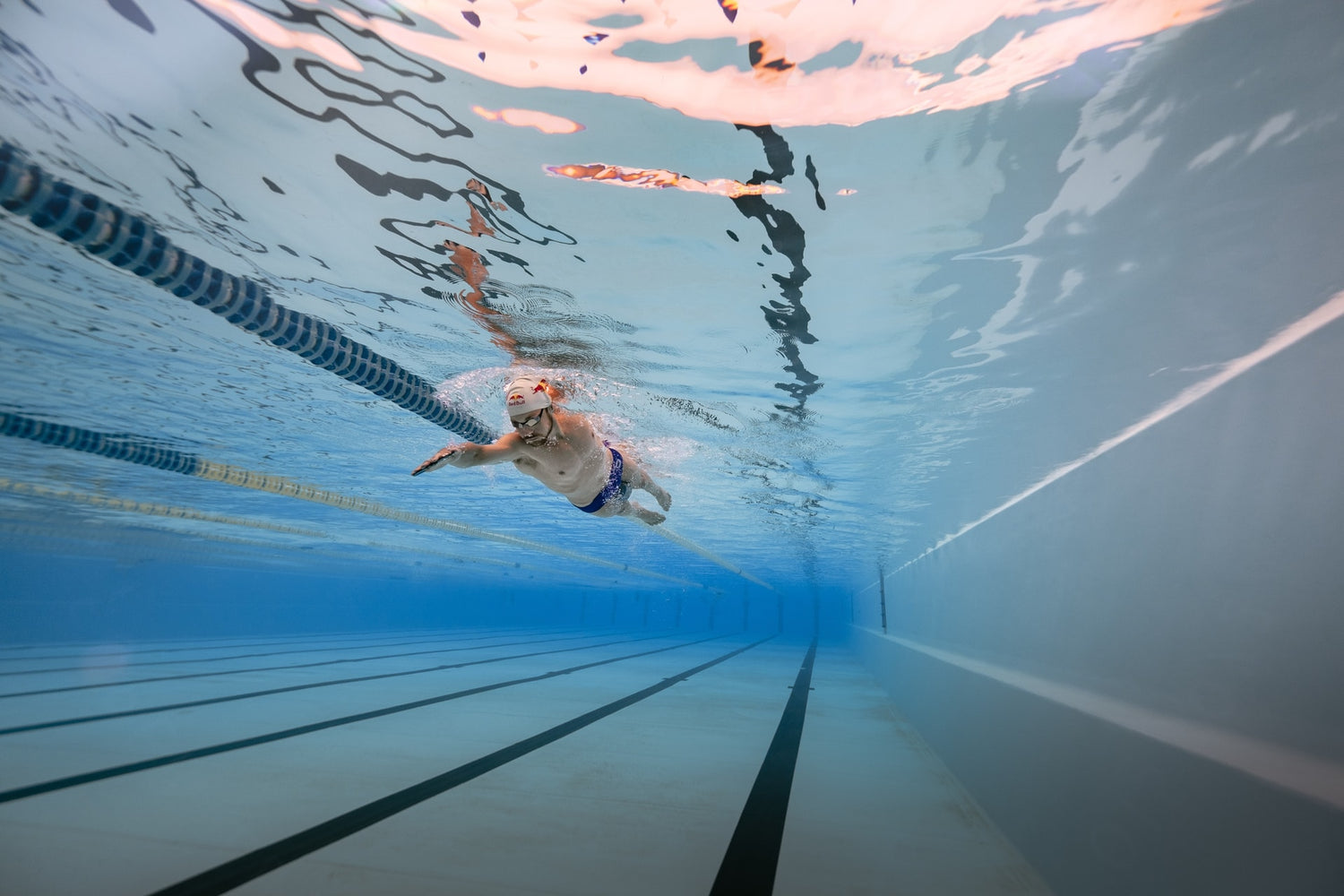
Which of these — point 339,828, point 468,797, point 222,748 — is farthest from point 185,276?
point 468,797

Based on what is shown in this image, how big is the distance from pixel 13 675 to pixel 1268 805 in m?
13.6

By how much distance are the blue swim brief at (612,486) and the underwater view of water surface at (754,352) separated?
0.10 meters

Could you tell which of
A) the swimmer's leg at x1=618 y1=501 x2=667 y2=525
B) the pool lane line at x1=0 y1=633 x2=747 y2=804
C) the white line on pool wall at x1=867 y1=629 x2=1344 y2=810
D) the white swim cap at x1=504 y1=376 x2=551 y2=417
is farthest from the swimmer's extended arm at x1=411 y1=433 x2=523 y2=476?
the white line on pool wall at x1=867 y1=629 x2=1344 y2=810

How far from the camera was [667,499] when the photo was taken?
708 centimetres

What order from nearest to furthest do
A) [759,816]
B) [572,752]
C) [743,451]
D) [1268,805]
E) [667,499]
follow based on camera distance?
[1268,805]
[759,816]
[572,752]
[667,499]
[743,451]

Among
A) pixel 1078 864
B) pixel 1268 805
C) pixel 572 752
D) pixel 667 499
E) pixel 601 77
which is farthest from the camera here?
pixel 667 499

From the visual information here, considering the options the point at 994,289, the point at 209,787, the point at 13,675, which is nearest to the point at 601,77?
the point at 994,289

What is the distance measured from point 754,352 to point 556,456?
209 cm

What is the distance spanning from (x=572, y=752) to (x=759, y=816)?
1.84 meters

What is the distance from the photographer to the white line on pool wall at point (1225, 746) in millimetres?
1771

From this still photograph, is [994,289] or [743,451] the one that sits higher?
[994,289]

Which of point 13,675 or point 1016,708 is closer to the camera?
point 1016,708

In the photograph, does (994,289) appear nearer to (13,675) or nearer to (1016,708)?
(1016,708)

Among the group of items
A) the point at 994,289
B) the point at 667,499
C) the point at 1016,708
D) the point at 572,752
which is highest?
the point at 994,289
